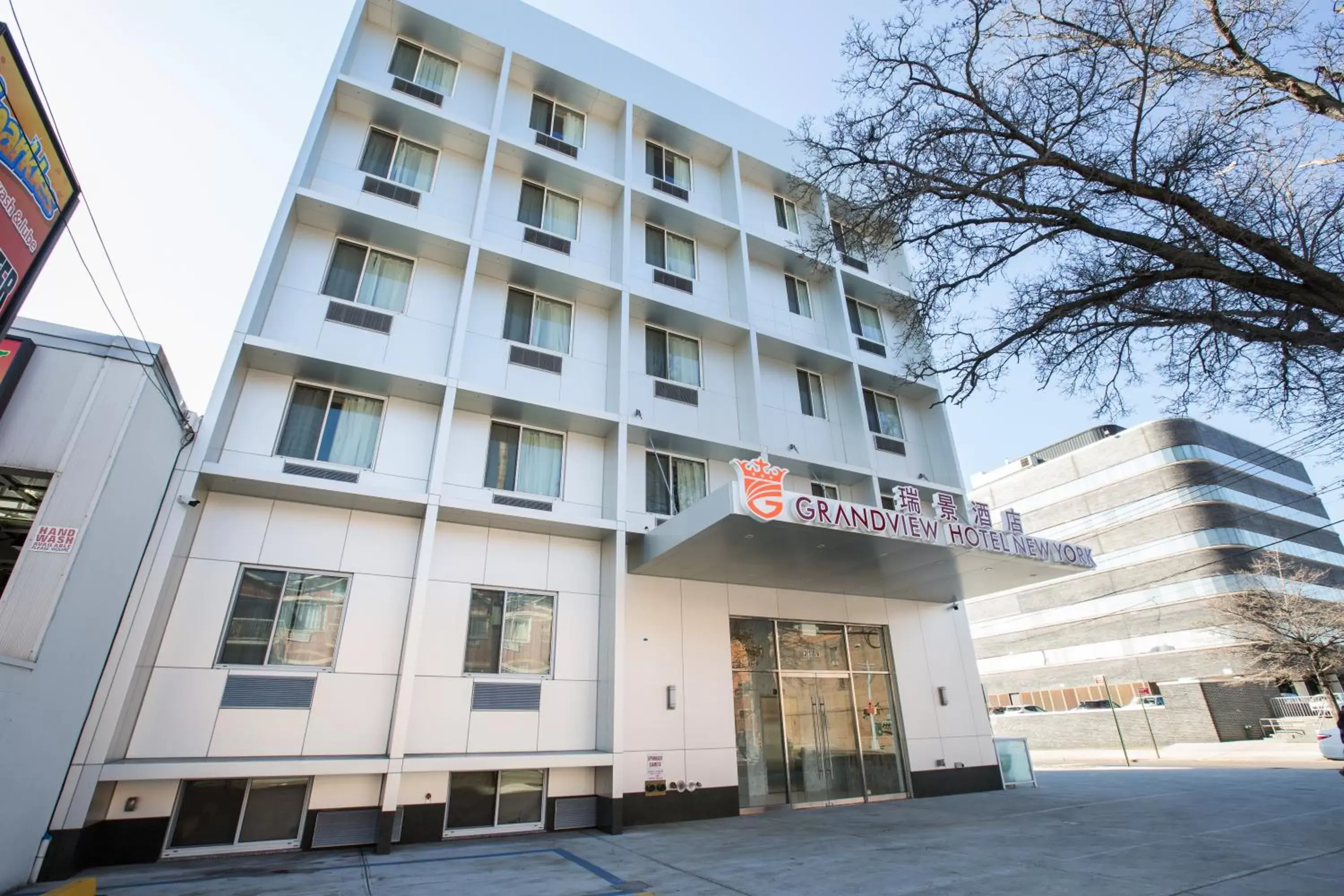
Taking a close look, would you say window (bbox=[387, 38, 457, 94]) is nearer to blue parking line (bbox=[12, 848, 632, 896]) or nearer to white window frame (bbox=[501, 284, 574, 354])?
white window frame (bbox=[501, 284, 574, 354])

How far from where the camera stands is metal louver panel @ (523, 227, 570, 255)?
1343 centimetres

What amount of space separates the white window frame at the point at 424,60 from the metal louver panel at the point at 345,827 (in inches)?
548

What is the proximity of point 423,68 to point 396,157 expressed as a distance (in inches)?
108

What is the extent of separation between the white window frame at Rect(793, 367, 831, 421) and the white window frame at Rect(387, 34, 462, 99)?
10.4 metres

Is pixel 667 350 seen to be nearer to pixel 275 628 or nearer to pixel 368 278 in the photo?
pixel 368 278

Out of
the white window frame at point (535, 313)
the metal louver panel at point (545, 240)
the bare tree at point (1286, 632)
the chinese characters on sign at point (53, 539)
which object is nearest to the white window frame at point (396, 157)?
the metal louver panel at point (545, 240)

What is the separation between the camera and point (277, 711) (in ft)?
28.1

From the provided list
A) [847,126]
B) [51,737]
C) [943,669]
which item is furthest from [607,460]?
[943,669]

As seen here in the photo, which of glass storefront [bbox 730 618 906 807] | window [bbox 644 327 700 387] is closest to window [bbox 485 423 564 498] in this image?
window [bbox 644 327 700 387]

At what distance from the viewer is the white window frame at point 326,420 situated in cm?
996

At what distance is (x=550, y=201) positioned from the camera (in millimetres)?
14281

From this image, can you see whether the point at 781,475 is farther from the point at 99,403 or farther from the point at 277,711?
the point at 99,403

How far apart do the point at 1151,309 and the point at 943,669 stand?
10.0m

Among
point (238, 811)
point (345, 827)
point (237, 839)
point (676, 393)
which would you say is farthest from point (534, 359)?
point (237, 839)
